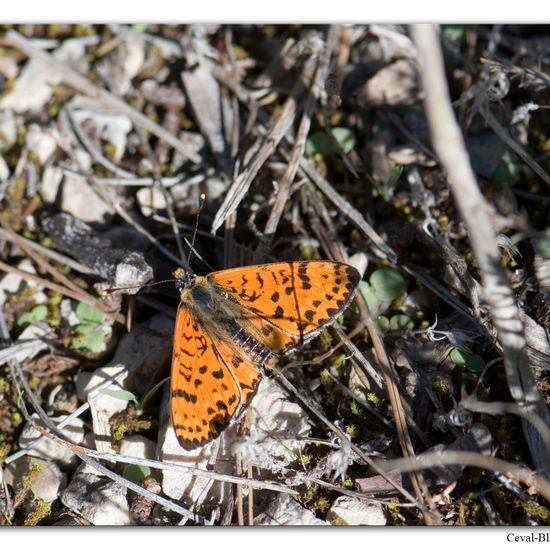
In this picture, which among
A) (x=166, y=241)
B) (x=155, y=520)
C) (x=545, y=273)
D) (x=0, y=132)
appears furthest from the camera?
(x=0, y=132)

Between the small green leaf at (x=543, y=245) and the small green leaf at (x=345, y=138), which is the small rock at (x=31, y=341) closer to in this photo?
the small green leaf at (x=345, y=138)

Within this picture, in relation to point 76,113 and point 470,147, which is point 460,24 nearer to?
point 470,147

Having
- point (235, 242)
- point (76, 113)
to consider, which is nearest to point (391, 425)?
point (235, 242)

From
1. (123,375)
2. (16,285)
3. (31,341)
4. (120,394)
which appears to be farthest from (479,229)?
(16,285)

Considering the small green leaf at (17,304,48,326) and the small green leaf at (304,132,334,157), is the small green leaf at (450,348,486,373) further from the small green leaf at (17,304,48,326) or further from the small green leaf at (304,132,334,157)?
the small green leaf at (17,304,48,326)

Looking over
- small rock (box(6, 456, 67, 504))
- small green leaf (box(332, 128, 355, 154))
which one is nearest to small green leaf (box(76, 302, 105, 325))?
small rock (box(6, 456, 67, 504))

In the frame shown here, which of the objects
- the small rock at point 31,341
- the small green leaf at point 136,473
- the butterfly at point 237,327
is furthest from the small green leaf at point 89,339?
the small green leaf at point 136,473

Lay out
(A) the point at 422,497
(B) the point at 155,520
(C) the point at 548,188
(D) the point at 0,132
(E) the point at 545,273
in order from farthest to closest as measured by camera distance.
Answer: (D) the point at 0,132
(C) the point at 548,188
(E) the point at 545,273
(B) the point at 155,520
(A) the point at 422,497
